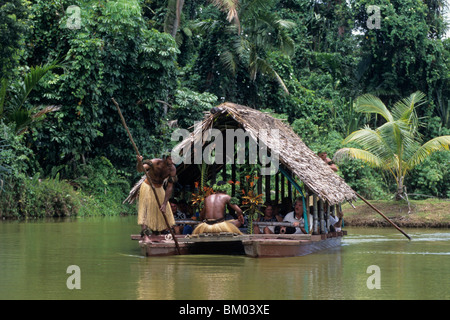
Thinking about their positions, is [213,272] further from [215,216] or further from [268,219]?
[268,219]

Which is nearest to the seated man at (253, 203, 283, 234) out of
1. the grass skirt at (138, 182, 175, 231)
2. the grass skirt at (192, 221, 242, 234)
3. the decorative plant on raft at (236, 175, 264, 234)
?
the decorative plant on raft at (236, 175, 264, 234)

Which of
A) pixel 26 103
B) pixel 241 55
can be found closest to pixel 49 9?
pixel 26 103

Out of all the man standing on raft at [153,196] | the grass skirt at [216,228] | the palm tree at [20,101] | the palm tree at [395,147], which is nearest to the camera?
the man standing on raft at [153,196]

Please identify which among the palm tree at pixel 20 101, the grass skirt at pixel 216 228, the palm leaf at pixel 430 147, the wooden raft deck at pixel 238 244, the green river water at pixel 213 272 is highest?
the palm tree at pixel 20 101

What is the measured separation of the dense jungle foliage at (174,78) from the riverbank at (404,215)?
9.50 feet

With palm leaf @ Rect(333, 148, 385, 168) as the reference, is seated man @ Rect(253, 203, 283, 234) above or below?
below

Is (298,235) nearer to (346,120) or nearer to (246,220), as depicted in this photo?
(246,220)

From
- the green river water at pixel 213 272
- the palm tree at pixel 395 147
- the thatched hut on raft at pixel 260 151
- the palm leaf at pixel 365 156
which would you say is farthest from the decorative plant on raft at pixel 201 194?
the palm tree at pixel 395 147

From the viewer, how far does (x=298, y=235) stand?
10523 millimetres

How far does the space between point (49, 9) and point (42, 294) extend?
14.0 meters

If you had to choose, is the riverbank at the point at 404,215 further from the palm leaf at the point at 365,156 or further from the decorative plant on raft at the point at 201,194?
the decorative plant on raft at the point at 201,194

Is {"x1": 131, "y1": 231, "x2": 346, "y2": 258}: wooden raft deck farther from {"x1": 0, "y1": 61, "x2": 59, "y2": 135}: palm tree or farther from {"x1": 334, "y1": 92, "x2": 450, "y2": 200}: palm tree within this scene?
{"x1": 334, "y1": 92, "x2": 450, "y2": 200}: palm tree

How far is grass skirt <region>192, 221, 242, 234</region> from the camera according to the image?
10.4 metres

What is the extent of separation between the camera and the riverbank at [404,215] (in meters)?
17.4
